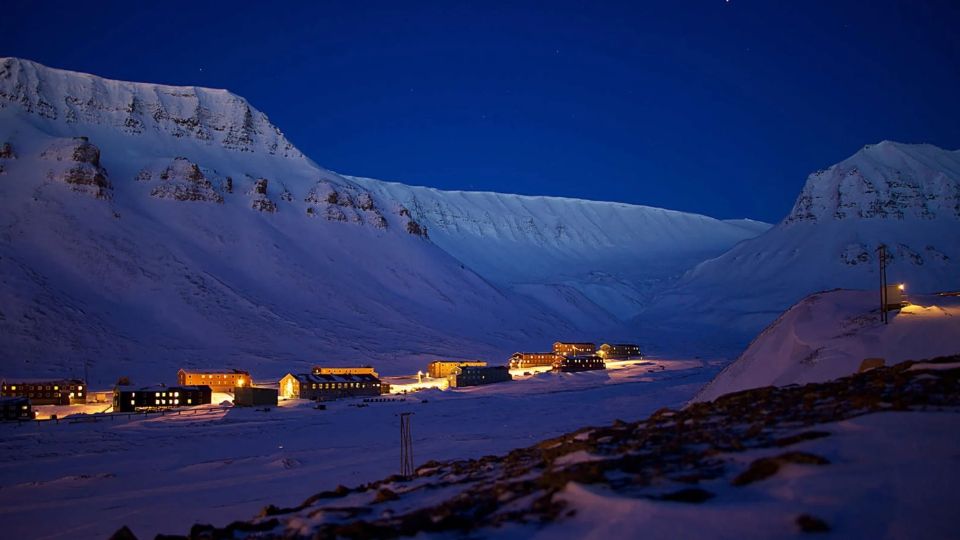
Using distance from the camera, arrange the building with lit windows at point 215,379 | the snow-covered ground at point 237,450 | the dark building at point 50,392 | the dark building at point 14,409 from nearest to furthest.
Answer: the snow-covered ground at point 237,450 → the dark building at point 14,409 → the dark building at point 50,392 → the building with lit windows at point 215,379

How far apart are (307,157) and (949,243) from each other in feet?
475

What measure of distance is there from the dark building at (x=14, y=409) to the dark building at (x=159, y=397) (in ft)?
18.9

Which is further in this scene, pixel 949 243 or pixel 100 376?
pixel 949 243

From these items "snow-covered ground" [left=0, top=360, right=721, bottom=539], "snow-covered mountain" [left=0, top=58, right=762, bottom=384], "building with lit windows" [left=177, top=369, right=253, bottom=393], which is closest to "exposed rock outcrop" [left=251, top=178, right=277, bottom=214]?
"snow-covered mountain" [left=0, top=58, right=762, bottom=384]

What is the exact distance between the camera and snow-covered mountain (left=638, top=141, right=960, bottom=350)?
147000mm

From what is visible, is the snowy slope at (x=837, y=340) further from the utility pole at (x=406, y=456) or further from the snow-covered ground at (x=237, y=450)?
the snow-covered ground at (x=237, y=450)

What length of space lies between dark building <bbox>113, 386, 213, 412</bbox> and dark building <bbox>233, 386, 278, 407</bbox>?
3.71m

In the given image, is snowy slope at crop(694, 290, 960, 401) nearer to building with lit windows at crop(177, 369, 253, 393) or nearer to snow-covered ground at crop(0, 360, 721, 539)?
snow-covered ground at crop(0, 360, 721, 539)

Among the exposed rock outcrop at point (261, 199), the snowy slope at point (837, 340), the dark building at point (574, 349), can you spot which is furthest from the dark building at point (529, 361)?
the snowy slope at point (837, 340)

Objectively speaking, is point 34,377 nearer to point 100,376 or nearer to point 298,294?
point 100,376

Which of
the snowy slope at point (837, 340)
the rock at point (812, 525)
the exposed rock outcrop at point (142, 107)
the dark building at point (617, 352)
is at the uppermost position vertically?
the exposed rock outcrop at point (142, 107)

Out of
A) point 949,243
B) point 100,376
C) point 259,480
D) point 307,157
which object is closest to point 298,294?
point 100,376

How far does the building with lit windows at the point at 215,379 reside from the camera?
210ft

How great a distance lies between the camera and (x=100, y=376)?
2744 inches
